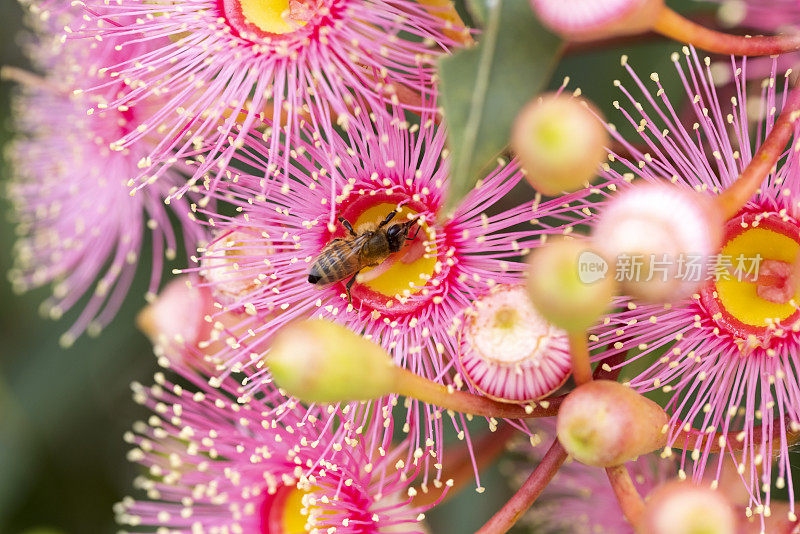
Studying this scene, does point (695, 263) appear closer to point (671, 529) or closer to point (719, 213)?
point (719, 213)

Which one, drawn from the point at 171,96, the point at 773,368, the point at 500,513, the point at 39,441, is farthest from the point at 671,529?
the point at 39,441

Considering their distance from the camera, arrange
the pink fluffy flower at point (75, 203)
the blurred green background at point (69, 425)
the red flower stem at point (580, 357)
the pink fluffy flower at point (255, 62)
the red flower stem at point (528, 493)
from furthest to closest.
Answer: the blurred green background at point (69, 425) < the pink fluffy flower at point (75, 203) < the pink fluffy flower at point (255, 62) < the red flower stem at point (528, 493) < the red flower stem at point (580, 357)

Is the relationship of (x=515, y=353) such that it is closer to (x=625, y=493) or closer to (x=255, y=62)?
(x=625, y=493)

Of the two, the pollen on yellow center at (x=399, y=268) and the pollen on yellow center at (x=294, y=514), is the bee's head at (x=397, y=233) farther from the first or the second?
the pollen on yellow center at (x=294, y=514)

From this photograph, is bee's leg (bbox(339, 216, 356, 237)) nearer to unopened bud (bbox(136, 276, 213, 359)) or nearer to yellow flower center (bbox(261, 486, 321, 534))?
unopened bud (bbox(136, 276, 213, 359))

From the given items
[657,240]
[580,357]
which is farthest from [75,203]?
[657,240]

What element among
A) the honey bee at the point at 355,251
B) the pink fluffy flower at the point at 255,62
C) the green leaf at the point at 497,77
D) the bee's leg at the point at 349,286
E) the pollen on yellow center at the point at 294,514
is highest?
the pink fluffy flower at the point at 255,62

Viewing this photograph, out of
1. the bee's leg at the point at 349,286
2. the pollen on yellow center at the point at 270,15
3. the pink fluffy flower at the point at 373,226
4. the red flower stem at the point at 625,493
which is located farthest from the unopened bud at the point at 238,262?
the red flower stem at the point at 625,493

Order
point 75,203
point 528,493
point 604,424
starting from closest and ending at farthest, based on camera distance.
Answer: point 604,424 → point 528,493 → point 75,203
